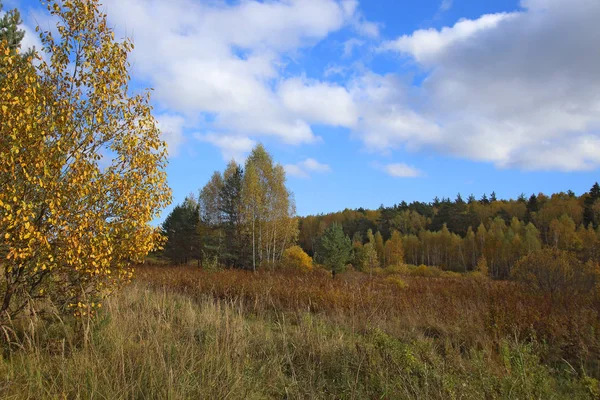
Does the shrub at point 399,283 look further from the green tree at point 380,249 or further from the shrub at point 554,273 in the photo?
the green tree at point 380,249

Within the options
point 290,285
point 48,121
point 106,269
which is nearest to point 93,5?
point 48,121

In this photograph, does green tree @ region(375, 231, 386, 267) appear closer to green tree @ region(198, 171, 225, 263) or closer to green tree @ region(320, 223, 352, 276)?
green tree @ region(320, 223, 352, 276)

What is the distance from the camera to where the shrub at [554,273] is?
11539mm

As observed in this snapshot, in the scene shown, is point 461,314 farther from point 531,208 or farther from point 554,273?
point 531,208

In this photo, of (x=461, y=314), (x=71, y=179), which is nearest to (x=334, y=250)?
(x=461, y=314)

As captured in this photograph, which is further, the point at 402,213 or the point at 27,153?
the point at 402,213

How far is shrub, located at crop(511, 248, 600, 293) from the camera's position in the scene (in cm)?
1154

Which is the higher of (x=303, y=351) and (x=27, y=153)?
(x=27, y=153)

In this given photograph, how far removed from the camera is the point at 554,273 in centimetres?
1213

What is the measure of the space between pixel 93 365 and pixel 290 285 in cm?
727

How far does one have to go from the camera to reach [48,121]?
12.0ft

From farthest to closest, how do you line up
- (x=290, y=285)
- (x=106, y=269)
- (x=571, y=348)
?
(x=290, y=285) → (x=571, y=348) → (x=106, y=269)

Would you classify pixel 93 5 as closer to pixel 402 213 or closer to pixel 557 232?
pixel 557 232

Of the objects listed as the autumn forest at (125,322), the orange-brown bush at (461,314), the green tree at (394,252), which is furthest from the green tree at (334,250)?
the autumn forest at (125,322)
